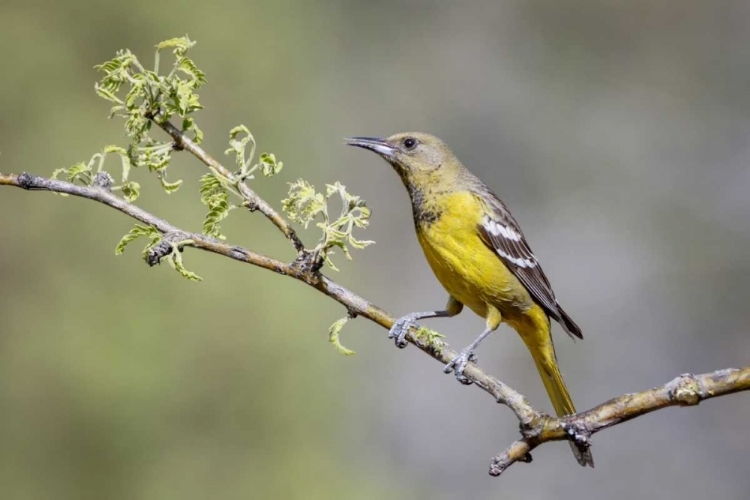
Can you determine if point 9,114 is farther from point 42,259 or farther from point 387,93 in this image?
point 387,93

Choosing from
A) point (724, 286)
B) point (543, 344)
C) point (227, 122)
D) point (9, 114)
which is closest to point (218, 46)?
point (227, 122)

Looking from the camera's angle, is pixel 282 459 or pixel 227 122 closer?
pixel 282 459

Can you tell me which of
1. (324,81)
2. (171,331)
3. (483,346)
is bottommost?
(171,331)

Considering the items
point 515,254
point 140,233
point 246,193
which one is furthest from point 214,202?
point 515,254

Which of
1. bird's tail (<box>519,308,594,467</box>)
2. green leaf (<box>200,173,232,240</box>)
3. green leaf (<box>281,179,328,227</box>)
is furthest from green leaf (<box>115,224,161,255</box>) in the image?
bird's tail (<box>519,308,594,467</box>)

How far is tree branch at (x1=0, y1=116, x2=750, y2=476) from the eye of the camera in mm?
1537

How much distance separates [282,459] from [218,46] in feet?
11.3

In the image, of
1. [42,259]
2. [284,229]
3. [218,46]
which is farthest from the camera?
[218,46]

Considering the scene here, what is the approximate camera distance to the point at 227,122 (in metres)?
6.11

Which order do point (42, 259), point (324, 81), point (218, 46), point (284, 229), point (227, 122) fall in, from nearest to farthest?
1. point (284, 229)
2. point (42, 259)
3. point (227, 122)
4. point (218, 46)
5. point (324, 81)

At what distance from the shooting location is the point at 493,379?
6.37 ft

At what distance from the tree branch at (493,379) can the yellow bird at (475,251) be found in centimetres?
120

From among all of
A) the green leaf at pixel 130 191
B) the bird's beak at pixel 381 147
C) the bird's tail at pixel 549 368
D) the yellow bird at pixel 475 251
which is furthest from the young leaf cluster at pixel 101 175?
the bird's tail at pixel 549 368

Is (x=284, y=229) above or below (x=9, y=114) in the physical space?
below
